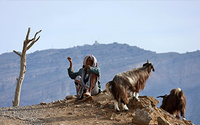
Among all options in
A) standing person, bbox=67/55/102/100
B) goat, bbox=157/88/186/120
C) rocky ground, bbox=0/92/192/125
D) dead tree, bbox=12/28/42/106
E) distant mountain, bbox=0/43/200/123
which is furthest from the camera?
distant mountain, bbox=0/43/200/123

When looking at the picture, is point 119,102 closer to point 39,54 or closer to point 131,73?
point 131,73

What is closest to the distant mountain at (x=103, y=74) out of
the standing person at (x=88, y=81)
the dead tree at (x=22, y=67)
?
the dead tree at (x=22, y=67)

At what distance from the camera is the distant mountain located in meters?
112

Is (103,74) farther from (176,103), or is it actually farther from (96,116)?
(96,116)

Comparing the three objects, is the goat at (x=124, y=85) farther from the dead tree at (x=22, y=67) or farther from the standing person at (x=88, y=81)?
the dead tree at (x=22, y=67)

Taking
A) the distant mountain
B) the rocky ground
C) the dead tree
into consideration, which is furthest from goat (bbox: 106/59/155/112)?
the distant mountain

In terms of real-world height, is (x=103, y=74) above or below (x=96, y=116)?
below

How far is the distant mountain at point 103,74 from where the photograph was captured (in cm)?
11238

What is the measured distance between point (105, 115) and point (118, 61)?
13191 cm

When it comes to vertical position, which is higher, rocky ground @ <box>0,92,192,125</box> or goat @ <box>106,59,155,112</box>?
goat @ <box>106,59,155,112</box>

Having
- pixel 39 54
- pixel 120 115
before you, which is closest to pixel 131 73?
pixel 120 115

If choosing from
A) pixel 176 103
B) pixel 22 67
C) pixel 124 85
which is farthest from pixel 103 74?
pixel 124 85

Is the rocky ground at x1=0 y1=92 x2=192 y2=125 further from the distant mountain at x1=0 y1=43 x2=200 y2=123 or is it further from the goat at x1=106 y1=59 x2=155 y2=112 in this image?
the distant mountain at x1=0 y1=43 x2=200 y2=123

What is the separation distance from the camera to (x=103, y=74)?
123 meters
